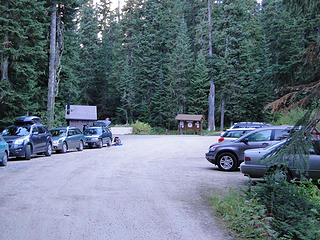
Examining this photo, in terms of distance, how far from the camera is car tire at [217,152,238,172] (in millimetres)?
14586

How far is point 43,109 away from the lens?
3441cm

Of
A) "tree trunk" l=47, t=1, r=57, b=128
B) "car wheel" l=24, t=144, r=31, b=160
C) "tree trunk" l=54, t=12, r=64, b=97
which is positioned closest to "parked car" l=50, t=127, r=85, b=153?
"car wheel" l=24, t=144, r=31, b=160

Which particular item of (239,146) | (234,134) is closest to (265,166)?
(239,146)

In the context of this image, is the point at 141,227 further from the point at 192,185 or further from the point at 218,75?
the point at 218,75

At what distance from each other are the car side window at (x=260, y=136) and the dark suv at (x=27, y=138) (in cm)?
1141

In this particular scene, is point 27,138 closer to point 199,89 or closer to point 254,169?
point 254,169

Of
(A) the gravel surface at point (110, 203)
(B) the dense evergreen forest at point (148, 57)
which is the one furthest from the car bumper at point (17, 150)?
(B) the dense evergreen forest at point (148, 57)

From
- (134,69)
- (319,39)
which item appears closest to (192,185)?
(319,39)

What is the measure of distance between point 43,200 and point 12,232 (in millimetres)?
2590

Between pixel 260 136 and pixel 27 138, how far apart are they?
465 inches

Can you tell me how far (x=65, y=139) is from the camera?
2397cm

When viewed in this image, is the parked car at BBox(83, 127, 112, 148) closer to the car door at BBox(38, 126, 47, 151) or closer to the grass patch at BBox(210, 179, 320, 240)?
the car door at BBox(38, 126, 47, 151)

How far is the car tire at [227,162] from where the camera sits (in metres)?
14.6

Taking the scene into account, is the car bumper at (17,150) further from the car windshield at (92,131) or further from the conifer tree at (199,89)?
the conifer tree at (199,89)
